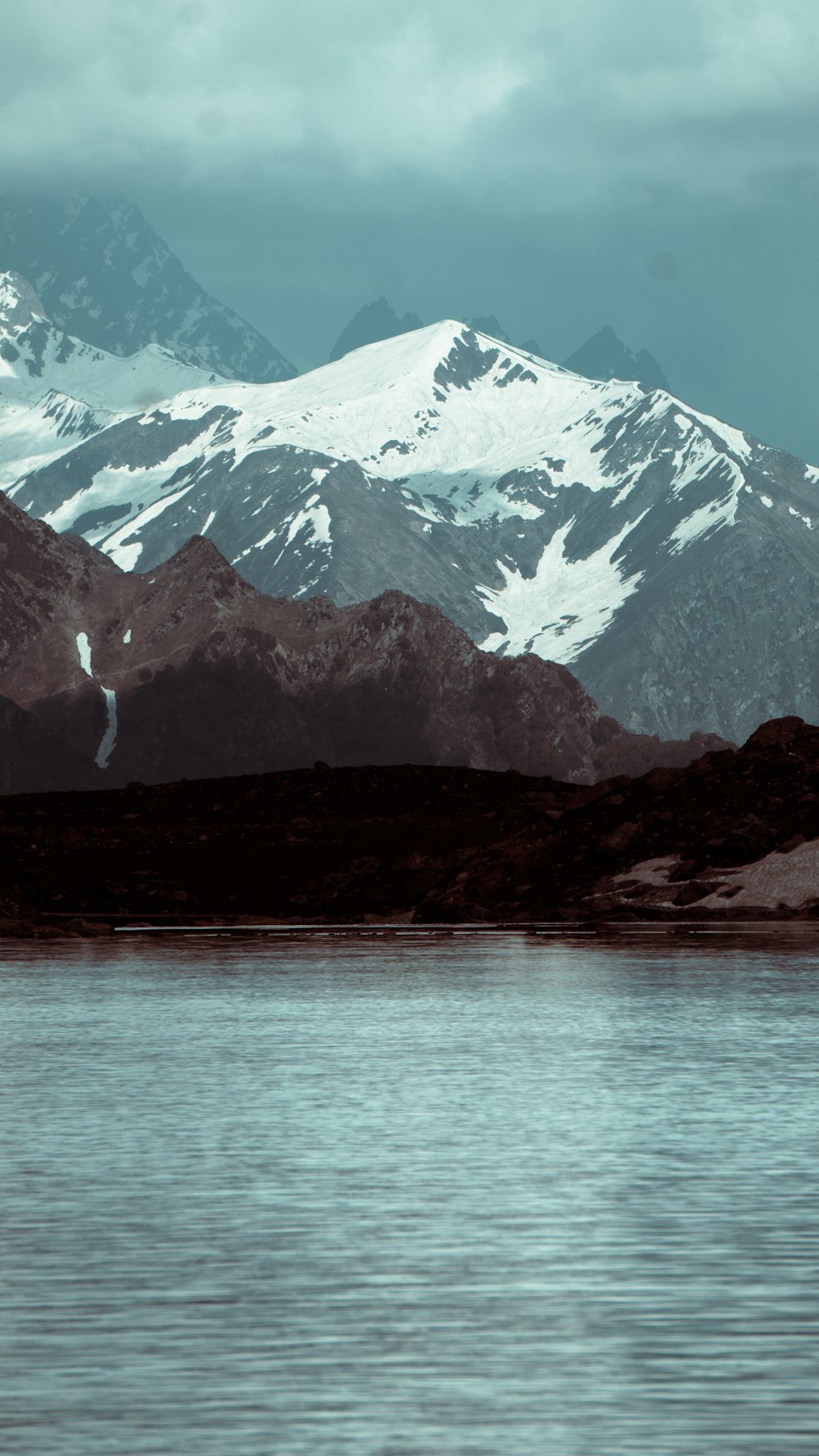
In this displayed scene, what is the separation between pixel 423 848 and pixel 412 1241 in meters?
108

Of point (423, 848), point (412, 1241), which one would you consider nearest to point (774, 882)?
point (423, 848)

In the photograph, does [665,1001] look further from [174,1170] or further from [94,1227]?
[94,1227]

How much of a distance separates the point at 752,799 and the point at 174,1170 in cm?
8385

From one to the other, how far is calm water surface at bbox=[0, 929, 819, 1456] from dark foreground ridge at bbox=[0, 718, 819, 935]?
174 feet

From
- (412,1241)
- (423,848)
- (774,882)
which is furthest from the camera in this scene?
(423,848)

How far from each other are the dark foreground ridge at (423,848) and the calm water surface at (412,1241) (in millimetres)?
53164

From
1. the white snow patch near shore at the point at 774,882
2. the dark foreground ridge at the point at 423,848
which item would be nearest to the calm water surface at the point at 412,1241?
the white snow patch near shore at the point at 774,882

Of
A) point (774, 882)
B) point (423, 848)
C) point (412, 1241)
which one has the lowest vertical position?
point (412, 1241)

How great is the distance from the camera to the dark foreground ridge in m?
98.2

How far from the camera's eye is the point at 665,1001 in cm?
5225

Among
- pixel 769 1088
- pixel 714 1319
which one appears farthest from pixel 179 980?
pixel 714 1319

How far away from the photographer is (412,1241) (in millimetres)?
20156

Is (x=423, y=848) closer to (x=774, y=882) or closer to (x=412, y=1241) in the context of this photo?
(x=774, y=882)

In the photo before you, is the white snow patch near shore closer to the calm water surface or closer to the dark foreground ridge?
the dark foreground ridge
